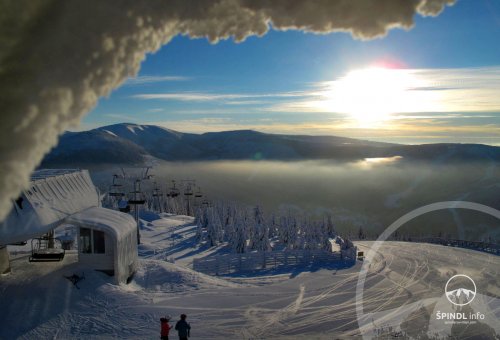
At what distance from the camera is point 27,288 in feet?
63.5

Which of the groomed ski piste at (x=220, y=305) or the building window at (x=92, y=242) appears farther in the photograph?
the building window at (x=92, y=242)

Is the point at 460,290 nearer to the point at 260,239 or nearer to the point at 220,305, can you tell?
the point at 220,305

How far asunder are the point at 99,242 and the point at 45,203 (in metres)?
3.20

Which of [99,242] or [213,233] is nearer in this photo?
[99,242]

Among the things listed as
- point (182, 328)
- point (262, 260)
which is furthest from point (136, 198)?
point (182, 328)

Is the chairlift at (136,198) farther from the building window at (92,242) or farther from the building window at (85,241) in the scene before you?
the building window at (92,242)

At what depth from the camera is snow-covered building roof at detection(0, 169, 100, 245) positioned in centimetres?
1902

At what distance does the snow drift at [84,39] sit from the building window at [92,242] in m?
19.4

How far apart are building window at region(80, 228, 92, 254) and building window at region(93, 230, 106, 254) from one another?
0.29 m

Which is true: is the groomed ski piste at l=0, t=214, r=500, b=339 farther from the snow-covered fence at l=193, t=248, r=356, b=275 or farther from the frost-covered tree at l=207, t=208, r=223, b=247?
the frost-covered tree at l=207, t=208, r=223, b=247

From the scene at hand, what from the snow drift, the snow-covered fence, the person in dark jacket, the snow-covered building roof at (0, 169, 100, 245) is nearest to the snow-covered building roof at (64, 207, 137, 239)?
the snow-covered building roof at (0, 169, 100, 245)

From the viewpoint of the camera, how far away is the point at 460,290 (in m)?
24.6

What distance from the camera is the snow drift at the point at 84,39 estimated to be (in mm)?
3232

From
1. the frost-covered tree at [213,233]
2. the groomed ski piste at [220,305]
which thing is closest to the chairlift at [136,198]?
the frost-covered tree at [213,233]
